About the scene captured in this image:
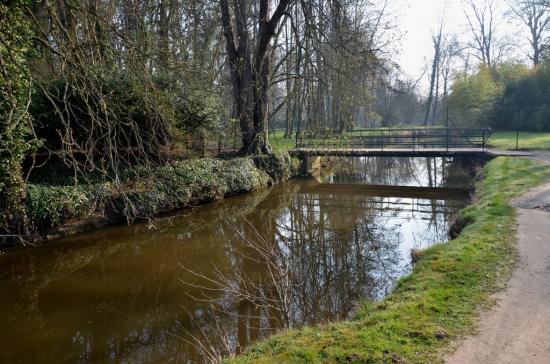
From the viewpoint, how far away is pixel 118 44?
6023mm

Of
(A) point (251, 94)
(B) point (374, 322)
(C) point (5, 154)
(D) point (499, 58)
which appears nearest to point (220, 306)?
→ (B) point (374, 322)

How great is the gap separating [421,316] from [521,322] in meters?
0.88

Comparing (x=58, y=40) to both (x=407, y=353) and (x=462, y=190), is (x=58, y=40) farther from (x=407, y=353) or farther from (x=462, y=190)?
(x=462, y=190)

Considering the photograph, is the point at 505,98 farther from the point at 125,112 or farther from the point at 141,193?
the point at 125,112

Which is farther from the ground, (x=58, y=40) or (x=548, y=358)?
(x=58, y=40)

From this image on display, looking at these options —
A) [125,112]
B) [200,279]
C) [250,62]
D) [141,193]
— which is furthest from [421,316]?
[250,62]

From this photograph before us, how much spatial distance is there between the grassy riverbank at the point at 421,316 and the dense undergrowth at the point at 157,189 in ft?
11.3

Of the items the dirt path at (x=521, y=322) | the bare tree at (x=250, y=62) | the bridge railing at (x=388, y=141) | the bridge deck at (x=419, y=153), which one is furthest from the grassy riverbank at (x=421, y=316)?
the bridge deck at (x=419, y=153)

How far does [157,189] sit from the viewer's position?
38.2 feet

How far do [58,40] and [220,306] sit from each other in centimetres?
391

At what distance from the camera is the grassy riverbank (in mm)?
3490

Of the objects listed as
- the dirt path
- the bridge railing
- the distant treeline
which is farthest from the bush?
the distant treeline

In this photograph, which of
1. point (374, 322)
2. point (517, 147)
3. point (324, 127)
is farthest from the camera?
point (517, 147)

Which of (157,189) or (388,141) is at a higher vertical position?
(388,141)
